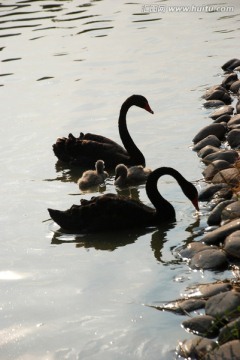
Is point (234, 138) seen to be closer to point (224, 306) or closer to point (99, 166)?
point (99, 166)

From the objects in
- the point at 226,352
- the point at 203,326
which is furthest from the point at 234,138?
the point at 226,352

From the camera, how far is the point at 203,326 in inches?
272

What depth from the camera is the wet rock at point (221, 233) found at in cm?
851

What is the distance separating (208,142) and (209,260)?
3.98 metres

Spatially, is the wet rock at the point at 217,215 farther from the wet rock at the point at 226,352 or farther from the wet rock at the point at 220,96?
the wet rock at the point at 220,96

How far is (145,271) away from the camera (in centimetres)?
840

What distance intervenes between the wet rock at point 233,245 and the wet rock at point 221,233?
205mm

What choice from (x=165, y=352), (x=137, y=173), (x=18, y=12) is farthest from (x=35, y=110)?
(x=18, y=12)

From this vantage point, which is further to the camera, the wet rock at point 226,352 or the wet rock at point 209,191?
the wet rock at point 209,191

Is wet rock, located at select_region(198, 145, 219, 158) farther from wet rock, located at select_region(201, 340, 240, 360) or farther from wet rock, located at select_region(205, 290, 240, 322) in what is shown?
wet rock, located at select_region(201, 340, 240, 360)

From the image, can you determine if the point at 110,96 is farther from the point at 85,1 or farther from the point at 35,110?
the point at 85,1

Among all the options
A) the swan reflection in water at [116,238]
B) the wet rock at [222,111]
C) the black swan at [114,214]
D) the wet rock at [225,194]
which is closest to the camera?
the swan reflection in water at [116,238]

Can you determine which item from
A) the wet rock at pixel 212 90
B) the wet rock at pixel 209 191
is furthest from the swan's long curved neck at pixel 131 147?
the wet rock at pixel 212 90

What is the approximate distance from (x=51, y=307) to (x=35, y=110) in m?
7.77
